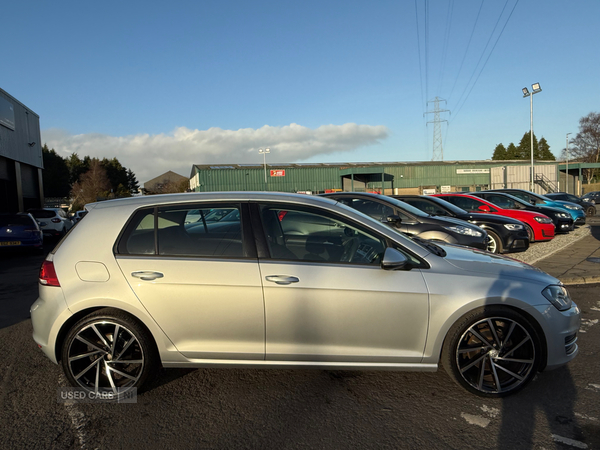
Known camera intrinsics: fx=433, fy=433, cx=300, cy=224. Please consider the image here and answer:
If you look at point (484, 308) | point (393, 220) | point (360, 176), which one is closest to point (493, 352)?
point (484, 308)

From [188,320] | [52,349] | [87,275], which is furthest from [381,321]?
[52,349]

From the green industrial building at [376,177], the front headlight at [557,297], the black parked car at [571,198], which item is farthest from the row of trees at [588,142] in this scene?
the front headlight at [557,297]

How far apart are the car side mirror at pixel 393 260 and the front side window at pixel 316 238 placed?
0.12 meters

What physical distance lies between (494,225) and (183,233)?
8443 mm

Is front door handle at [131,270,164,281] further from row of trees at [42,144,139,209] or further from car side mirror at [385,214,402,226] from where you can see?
row of trees at [42,144,139,209]

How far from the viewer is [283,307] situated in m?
3.17

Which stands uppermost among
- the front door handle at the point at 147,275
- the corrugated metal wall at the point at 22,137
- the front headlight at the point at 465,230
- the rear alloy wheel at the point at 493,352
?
the corrugated metal wall at the point at 22,137

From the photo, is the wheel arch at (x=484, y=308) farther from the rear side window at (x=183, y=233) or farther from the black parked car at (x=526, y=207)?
the black parked car at (x=526, y=207)

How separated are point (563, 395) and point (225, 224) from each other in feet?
9.62

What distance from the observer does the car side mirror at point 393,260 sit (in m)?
3.14

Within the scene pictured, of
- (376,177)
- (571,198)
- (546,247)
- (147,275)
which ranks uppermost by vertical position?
(376,177)

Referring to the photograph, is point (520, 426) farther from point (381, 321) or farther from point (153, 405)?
point (153, 405)

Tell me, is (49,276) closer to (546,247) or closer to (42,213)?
(546,247)

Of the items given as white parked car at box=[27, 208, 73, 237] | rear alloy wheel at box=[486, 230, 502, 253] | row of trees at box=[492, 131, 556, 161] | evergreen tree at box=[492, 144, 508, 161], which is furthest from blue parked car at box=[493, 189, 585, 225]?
evergreen tree at box=[492, 144, 508, 161]
